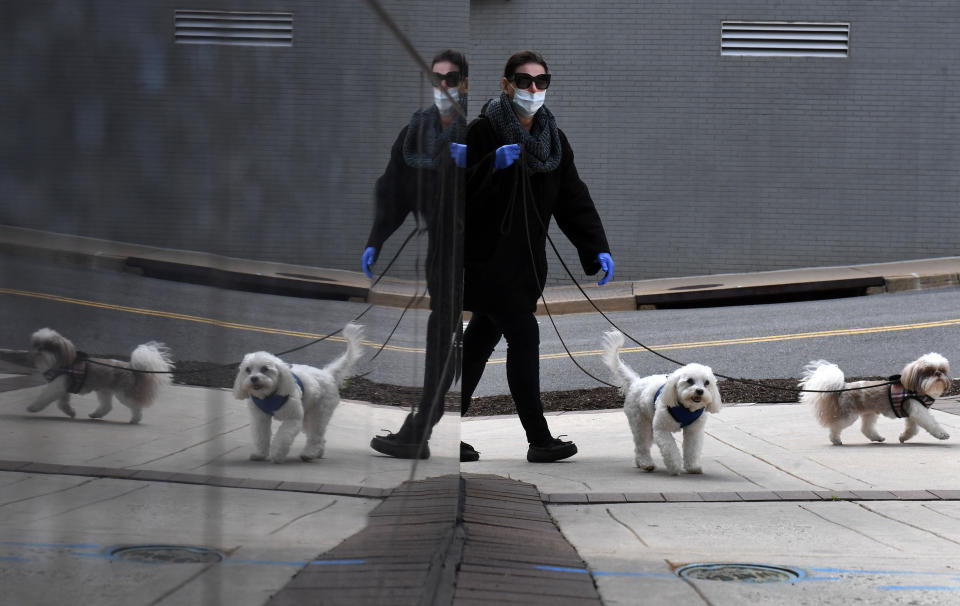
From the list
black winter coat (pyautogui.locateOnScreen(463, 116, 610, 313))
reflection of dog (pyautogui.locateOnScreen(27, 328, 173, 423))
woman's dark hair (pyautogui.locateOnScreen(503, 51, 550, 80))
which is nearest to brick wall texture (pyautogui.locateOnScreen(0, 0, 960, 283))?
woman's dark hair (pyautogui.locateOnScreen(503, 51, 550, 80))

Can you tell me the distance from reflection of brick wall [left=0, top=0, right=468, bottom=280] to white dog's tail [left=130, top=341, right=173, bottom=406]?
8 cm

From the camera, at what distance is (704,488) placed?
15.7ft

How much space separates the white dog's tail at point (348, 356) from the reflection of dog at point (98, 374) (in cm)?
57

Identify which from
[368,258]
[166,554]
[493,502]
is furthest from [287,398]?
[493,502]

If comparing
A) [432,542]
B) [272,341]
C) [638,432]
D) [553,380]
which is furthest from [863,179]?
Result: [272,341]

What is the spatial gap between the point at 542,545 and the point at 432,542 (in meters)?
0.79

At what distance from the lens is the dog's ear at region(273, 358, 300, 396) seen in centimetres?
110

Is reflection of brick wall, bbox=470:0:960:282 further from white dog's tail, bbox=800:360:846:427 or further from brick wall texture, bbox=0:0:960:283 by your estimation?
white dog's tail, bbox=800:360:846:427

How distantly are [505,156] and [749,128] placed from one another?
12.5 m

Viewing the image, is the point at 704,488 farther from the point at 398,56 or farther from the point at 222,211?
the point at 222,211

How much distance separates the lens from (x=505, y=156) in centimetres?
503

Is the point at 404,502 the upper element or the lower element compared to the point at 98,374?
lower

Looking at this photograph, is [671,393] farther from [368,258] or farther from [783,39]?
[783,39]

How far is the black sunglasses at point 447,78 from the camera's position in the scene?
8.97 feet
